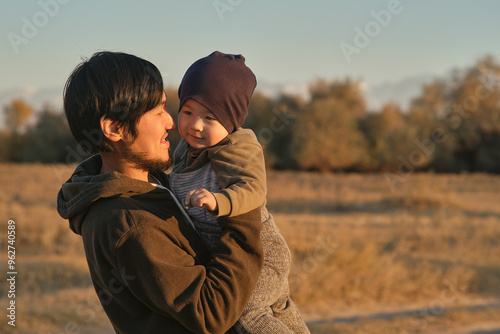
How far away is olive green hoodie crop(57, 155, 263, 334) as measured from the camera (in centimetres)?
172

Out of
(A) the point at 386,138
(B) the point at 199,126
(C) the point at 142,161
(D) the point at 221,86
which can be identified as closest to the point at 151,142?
(C) the point at 142,161

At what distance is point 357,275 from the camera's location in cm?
900

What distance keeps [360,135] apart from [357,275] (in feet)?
78.1

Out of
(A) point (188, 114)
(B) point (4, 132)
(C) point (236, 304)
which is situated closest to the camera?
(C) point (236, 304)

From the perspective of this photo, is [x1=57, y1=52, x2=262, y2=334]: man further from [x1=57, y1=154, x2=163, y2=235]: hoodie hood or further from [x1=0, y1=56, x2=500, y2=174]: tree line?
[x1=0, y1=56, x2=500, y2=174]: tree line

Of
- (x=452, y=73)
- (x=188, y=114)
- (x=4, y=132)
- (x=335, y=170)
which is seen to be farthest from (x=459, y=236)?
(x=4, y=132)

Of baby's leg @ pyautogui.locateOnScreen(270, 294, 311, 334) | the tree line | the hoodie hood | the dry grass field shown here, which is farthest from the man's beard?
the tree line

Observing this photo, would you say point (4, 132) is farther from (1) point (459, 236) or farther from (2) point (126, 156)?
(2) point (126, 156)

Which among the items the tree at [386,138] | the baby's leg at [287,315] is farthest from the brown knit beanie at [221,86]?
the tree at [386,138]

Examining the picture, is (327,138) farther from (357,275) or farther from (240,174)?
→ (240,174)

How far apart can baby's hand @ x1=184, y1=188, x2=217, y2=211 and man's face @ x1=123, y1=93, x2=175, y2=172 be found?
0.93ft

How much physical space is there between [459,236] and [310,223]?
3508mm

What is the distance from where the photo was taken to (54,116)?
35.8 metres

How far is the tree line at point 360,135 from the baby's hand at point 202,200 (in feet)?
85.3
